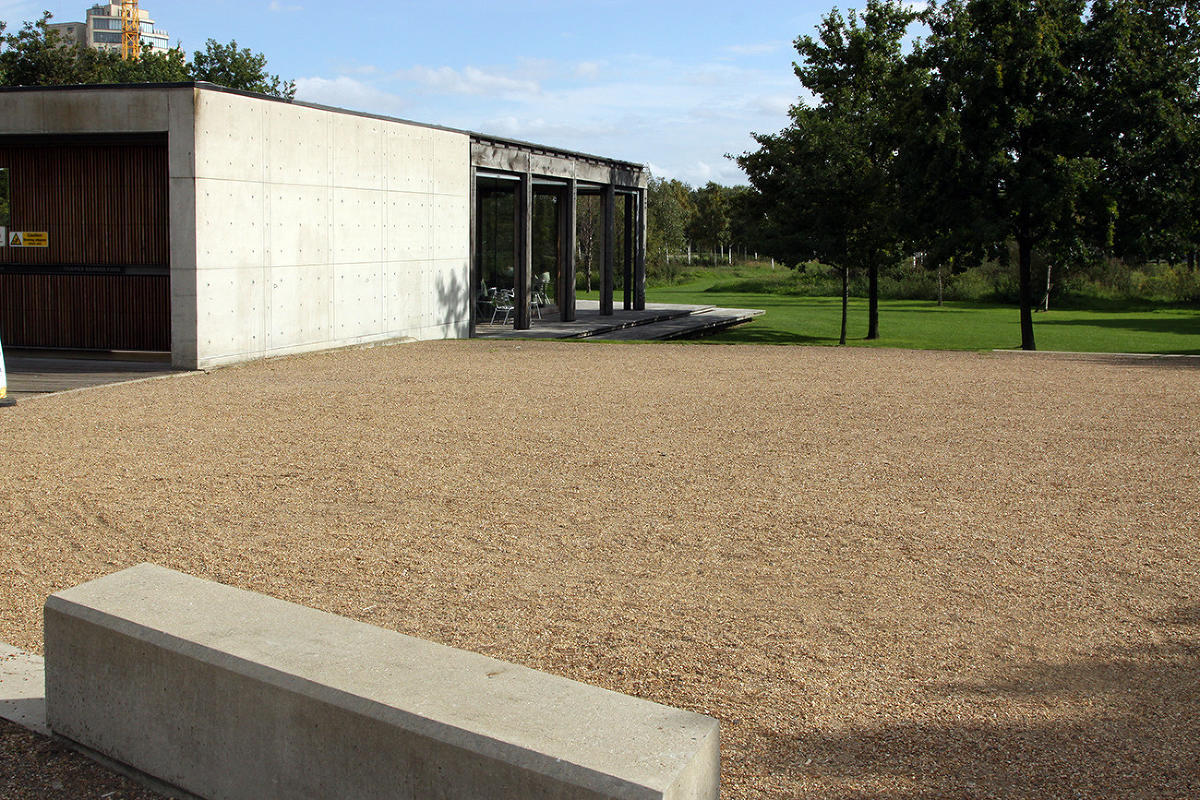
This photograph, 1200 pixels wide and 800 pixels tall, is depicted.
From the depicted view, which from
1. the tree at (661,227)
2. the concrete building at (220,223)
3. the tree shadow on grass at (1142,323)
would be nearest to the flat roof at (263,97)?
the concrete building at (220,223)

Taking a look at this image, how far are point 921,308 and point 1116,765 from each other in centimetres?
3648

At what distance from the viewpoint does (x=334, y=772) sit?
3100 millimetres

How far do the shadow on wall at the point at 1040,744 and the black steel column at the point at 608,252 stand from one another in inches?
911

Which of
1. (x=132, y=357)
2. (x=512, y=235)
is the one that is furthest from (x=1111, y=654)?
(x=512, y=235)

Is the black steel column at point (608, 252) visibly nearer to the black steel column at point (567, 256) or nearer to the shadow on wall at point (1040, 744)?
the black steel column at point (567, 256)

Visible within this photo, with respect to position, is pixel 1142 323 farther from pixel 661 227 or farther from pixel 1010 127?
pixel 661 227

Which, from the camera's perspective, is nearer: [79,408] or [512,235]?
[79,408]

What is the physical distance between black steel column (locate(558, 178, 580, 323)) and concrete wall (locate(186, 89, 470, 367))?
191 inches

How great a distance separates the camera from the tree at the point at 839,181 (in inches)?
986

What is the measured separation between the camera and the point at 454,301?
810 inches

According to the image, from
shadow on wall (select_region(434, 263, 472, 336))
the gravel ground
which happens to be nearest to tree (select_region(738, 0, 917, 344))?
shadow on wall (select_region(434, 263, 472, 336))

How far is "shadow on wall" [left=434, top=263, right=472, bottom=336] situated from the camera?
65.8 feet

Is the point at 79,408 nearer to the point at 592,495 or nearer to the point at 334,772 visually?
the point at 592,495

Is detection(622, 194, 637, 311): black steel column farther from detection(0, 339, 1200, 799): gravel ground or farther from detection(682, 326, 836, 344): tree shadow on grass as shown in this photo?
detection(0, 339, 1200, 799): gravel ground
